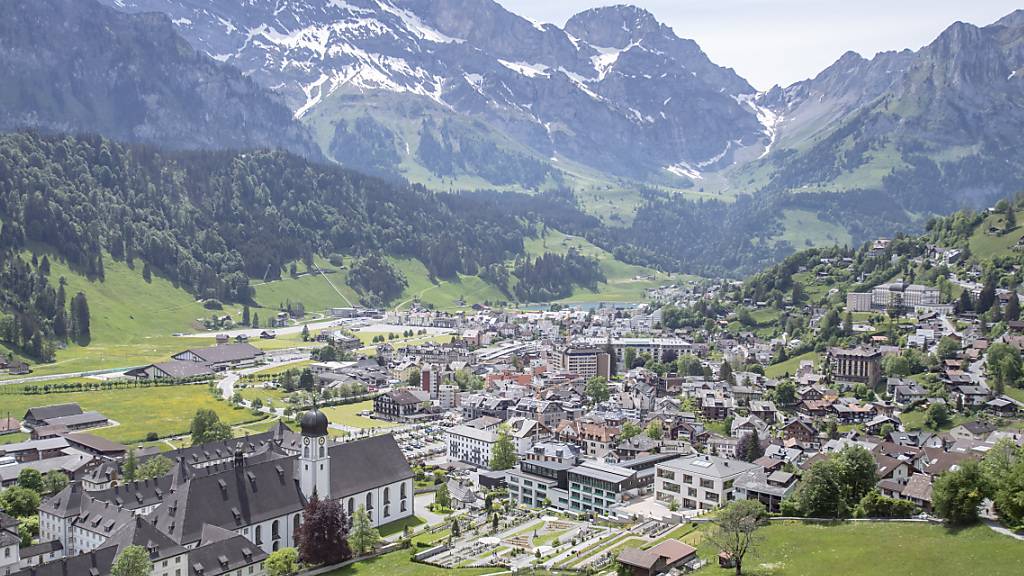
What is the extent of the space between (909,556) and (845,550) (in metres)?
4.24

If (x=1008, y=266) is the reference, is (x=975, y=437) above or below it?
below

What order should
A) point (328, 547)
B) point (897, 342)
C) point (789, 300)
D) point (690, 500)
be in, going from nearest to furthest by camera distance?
point (328, 547) < point (690, 500) < point (897, 342) < point (789, 300)

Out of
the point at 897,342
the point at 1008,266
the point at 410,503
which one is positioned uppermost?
the point at 1008,266

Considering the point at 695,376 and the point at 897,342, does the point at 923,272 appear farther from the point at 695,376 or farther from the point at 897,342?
the point at 695,376

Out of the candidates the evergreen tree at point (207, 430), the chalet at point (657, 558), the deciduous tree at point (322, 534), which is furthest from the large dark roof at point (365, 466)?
the evergreen tree at point (207, 430)

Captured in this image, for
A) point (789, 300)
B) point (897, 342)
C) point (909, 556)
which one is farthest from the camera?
point (789, 300)

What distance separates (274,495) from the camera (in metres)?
74.5

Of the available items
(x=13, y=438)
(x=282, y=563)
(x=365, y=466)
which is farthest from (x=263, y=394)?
(x=282, y=563)

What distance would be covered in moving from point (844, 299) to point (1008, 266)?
100 feet

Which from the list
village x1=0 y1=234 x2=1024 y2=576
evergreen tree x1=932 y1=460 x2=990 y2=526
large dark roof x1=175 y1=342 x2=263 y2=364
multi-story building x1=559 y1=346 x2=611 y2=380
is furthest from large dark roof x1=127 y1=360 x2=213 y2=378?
evergreen tree x1=932 y1=460 x2=990 y2=526

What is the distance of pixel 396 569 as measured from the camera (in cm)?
6994

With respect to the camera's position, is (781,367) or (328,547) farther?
(781,367)

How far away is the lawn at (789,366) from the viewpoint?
14688cm

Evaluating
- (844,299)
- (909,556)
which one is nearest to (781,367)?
(844,299)
